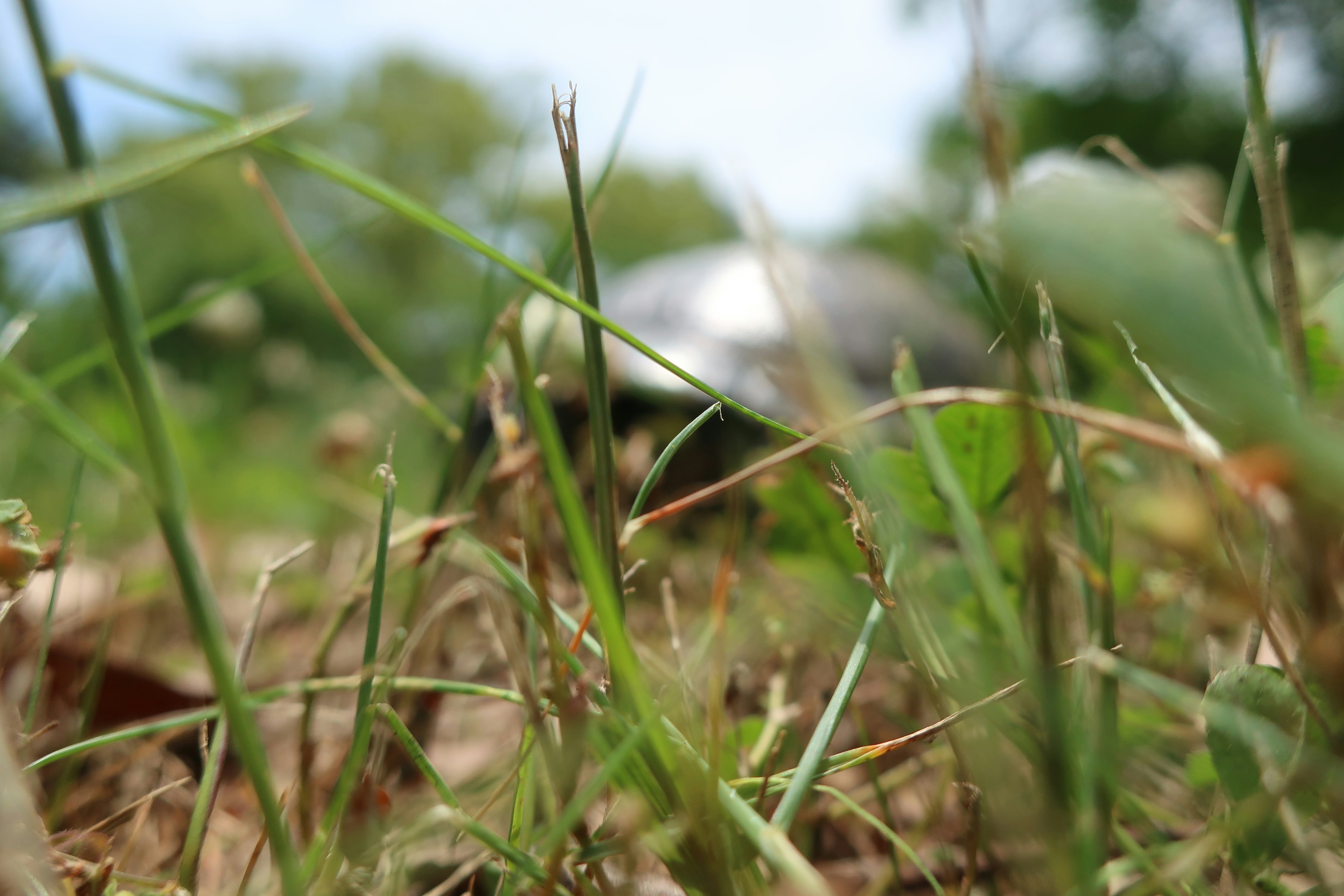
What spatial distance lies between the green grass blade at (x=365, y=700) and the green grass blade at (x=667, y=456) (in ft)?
0.18

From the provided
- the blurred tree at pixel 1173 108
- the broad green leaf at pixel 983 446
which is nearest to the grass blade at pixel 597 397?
the broad green leaf at pixel 983 446

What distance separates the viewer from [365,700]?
0.57 feet

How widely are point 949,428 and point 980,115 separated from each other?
13 centimetres

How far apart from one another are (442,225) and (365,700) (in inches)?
4.3

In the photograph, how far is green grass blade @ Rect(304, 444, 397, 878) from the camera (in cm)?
16

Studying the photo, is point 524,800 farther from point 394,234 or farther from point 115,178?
point 394,234

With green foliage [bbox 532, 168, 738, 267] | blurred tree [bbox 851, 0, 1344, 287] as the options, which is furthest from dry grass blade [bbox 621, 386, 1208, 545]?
green foliage [bbox 532, 168, 738, 267]

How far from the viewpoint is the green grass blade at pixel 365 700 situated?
0.51 feet

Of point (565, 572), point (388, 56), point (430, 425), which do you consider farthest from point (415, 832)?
point (388, 56)

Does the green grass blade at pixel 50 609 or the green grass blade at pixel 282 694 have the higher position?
the green grass blade at pixel 50 609

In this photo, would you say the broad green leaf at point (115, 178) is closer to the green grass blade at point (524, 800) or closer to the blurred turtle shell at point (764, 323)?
the green grass blade at point (524, 800)

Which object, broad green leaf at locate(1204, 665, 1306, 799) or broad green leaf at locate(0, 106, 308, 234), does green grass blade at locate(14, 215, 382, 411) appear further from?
broad green leaf at locate(1204, 665, 1306, 799)

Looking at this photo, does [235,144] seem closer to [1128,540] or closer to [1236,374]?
[1236,374]

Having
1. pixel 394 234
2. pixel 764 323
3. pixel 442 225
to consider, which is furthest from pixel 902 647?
pixel 394 234
